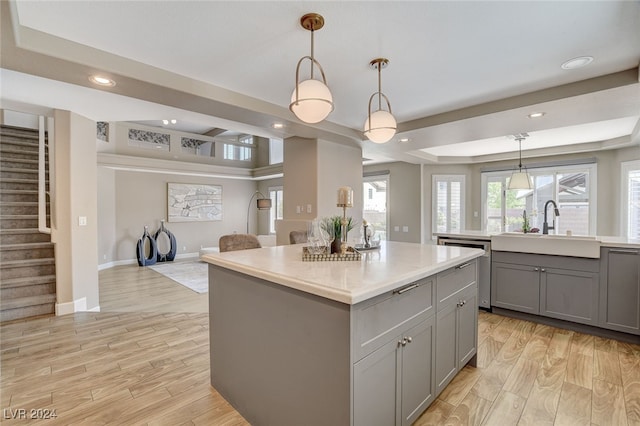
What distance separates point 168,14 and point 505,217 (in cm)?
699

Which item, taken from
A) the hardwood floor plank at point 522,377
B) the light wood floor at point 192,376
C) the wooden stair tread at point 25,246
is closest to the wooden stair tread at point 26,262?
the wooden stair tread at point 25,246

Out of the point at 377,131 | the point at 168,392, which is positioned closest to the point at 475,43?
the point at 377,131

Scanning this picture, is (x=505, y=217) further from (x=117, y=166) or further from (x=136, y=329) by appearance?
(x=117, y=166)

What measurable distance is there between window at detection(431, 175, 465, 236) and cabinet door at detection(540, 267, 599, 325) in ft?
12.2

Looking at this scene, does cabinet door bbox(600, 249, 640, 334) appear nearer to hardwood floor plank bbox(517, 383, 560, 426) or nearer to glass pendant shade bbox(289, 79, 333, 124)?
hardwood floor plank bbox(517, 383, 560, 426)

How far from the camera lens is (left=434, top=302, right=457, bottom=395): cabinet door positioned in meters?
1.92

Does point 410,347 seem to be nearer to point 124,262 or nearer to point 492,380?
point 492,380

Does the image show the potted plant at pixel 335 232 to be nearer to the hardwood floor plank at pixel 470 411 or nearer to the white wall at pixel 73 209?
the hardwood floor plank at pixel 470 411

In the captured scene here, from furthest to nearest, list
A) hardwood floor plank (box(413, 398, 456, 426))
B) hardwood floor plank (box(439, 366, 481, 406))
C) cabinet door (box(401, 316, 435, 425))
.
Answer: hardwood floor plank (box(439, 366, 481, 406))
hardwood floor plank (box(413, 398, 456, 426))
cabinet door (box(401, 316, 435, 425))

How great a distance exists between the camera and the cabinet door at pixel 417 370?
163 centimetres

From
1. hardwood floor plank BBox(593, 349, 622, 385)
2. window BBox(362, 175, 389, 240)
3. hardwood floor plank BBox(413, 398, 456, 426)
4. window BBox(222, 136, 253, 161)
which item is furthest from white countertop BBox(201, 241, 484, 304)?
window BBox(222, 136, 253, 161)

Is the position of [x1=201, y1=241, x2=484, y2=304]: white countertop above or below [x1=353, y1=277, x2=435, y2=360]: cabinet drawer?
above

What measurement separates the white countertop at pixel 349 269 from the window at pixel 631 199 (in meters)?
4.66

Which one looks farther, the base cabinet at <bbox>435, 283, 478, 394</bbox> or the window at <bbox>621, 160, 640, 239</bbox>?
the window at <bbox>621, 160, 640, 239</bbox>
